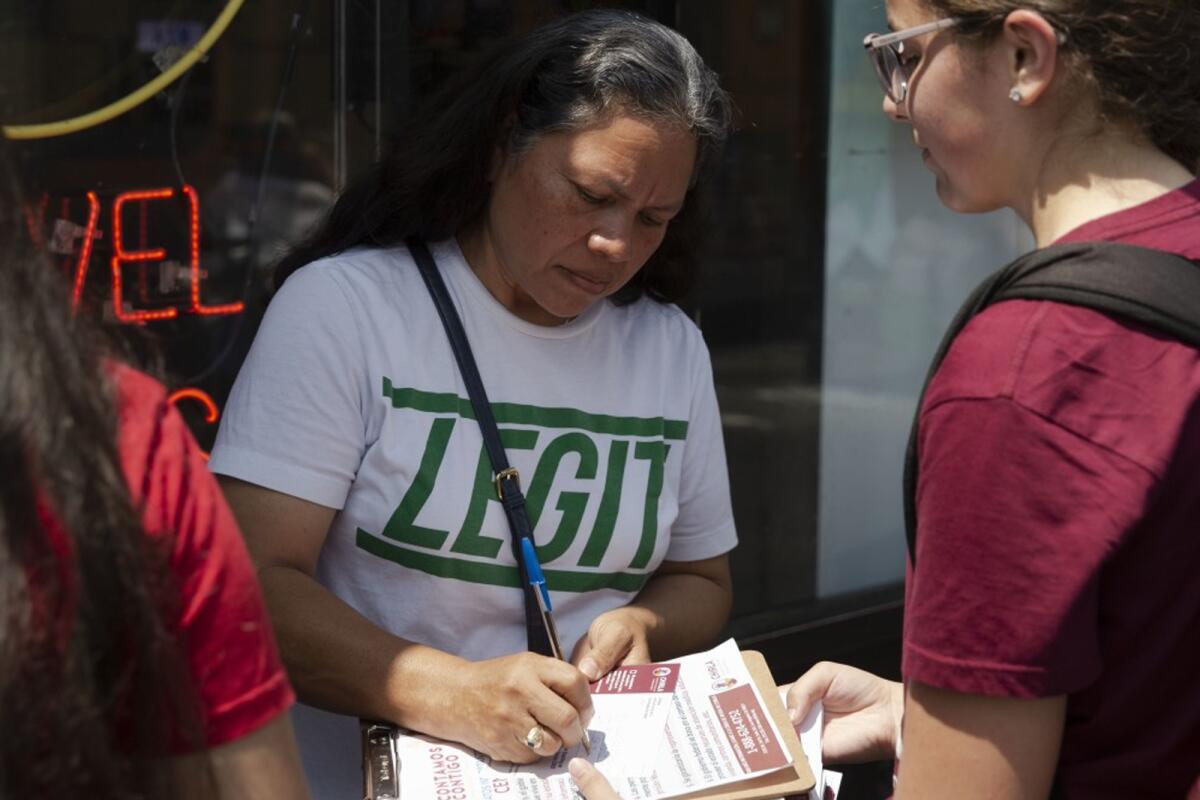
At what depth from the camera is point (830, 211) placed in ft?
15.6

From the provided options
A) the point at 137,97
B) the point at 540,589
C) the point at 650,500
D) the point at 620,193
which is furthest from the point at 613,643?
the point at 137,97

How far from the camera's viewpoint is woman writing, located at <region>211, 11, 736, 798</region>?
2055mm

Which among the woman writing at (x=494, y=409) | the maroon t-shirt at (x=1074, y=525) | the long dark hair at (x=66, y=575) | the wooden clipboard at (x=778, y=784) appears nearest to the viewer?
the long dark hair at (x=66, y=575)

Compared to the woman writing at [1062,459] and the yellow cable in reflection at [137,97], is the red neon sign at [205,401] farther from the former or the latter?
the woman writing at [1062,459]

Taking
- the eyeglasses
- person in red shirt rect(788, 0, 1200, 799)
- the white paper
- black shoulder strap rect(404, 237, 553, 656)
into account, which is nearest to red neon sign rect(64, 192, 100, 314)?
black shoulder strap rect(404, 237, 553, 656)

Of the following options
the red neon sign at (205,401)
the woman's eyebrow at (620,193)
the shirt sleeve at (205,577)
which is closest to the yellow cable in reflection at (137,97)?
the red neon sign at (205,401)

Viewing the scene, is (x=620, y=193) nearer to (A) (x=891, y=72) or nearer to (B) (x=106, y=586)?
(A) (x=891, y=72)

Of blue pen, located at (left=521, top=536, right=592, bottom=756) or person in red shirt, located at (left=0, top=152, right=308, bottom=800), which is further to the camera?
blue pen, located at (left=521, top=536, right=592, bottom=756)

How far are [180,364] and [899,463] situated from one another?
2618 mm

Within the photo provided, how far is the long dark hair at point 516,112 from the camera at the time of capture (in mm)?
2236

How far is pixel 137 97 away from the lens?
3.36 m

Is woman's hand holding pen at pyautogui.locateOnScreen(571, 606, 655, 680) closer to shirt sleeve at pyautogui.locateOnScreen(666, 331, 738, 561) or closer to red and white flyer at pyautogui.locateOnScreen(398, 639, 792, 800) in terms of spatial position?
red and white flyer at pyautogui.locateOnScreen(398, 639, 792, 800)

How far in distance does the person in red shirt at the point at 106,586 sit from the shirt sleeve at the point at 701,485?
1.33m

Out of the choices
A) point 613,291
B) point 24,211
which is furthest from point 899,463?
point 24,211
